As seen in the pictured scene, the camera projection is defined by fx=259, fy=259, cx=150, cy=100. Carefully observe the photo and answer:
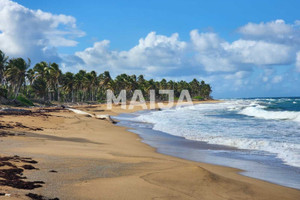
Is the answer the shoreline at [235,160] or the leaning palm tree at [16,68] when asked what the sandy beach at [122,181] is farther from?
the leaning palm tree at [16,68]

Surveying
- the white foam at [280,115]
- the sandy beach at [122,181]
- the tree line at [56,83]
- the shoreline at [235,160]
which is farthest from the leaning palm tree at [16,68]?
the sandy beach at [122,181]

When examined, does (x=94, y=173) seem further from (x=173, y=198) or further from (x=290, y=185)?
(x=290, y=185)

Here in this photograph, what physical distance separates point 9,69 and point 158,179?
59.4 meters

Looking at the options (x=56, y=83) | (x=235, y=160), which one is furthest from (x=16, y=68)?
(x=235, y=160)

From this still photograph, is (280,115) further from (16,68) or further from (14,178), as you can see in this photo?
(16,68)

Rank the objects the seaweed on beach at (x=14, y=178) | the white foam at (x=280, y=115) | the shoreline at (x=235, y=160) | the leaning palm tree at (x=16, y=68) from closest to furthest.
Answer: the seaweed on beach at (x=14, y=178) < the shoreline at (x=235, y=160) < the white foam at (x=280, y=115) < the leaning palm tree at (x=16, y=68)

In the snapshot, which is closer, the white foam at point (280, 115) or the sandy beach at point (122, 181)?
the sandy beach at point (122, 181)

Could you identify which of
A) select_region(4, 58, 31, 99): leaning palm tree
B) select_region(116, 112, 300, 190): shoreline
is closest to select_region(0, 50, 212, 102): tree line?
select_region(4, 58, 31, 99): leaning palm tree

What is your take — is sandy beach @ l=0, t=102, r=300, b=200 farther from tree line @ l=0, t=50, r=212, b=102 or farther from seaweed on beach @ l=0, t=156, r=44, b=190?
tree line @ l=0, t=50, r=212, b=102

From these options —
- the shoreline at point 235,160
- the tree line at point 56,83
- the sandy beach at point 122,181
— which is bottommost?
the shoreline at point 235,160

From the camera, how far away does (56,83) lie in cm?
8256

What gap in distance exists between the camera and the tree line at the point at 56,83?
58844 mm

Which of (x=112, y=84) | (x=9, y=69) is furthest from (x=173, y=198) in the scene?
(x=112, y=84)

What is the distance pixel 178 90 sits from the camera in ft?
525
